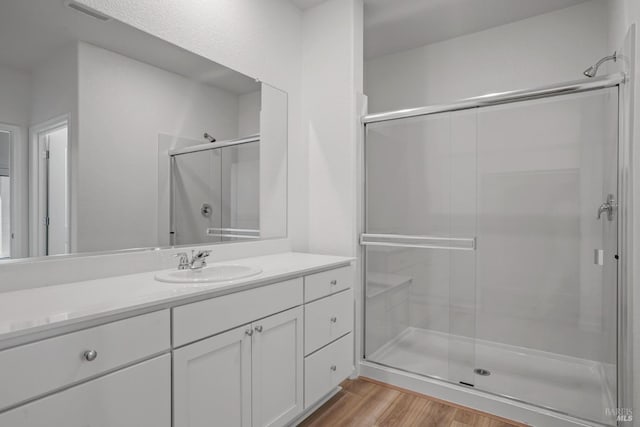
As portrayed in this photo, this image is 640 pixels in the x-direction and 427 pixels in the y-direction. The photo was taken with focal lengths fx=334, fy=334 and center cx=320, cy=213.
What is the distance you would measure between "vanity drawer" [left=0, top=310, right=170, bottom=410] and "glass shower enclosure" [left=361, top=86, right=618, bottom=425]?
160 centimetres

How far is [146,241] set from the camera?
160cm

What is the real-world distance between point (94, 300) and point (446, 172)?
6.43 feet

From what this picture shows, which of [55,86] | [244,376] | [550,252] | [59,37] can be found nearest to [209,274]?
[244,376]

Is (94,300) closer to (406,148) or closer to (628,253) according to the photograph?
(406,148)

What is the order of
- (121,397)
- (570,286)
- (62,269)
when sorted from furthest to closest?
(570,286)
(62,269)
(121,397)

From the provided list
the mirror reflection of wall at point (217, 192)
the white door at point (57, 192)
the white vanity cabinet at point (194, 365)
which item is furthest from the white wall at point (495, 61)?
the white door at point (57, 192)

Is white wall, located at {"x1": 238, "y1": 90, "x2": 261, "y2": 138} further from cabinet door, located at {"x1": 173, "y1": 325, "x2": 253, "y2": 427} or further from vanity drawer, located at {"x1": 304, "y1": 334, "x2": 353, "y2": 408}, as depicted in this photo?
vanity drawer, located at {"x1": 304, "y1": 334, "x2": 353, "y2": 408}

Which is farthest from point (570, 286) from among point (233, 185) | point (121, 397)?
point (121, 397)

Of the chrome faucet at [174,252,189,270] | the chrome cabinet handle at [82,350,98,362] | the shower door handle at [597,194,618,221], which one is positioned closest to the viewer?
the chrome cabinet handle at [82,350,98,362]

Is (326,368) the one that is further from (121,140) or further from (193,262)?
(121,140)

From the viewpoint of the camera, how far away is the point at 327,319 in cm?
190

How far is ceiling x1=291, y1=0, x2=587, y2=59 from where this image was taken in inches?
95.5

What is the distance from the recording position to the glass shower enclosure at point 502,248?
6.02 feet

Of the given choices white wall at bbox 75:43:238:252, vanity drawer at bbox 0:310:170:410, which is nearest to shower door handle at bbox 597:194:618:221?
vanity drawer at bbox 0:310:170:410
